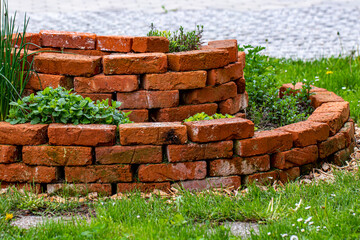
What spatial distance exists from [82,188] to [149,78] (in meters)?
1.05

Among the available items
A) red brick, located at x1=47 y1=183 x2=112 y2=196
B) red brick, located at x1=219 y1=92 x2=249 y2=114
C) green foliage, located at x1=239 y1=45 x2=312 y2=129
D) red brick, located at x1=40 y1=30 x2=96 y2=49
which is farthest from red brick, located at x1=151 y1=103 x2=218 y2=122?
red brick, located at x1=40 y1=30 x2=96 y2=49

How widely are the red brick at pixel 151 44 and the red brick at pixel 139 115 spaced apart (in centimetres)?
59

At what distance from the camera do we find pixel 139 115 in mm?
4383

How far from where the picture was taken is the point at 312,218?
3.21 meters

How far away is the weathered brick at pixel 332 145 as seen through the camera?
14.2ft

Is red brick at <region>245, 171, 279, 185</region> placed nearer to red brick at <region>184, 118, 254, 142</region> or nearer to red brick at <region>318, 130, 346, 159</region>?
red brick at <region>184, 118, 254, 142</region>

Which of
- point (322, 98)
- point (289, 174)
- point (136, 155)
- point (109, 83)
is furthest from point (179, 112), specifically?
point (322, 98)

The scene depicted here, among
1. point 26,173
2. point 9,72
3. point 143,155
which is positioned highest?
point 9,72

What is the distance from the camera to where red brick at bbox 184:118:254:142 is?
384 cm

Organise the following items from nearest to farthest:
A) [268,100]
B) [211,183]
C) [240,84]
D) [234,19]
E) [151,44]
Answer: [211,183] → [151,44] → [240,84] → [268,100] → [234,19]

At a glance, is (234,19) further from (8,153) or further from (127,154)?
(8,153)

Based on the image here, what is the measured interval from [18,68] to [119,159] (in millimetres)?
1223

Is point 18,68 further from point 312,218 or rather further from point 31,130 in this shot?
point 312,218

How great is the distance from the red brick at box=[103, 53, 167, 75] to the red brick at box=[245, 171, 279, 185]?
114cm
